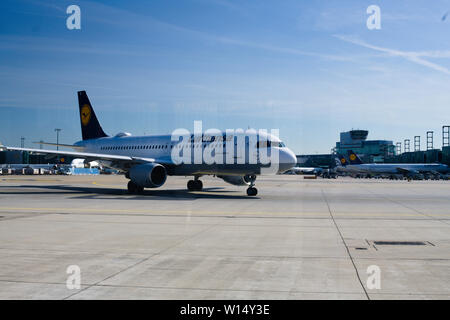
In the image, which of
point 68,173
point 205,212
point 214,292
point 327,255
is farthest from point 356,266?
point 68,173

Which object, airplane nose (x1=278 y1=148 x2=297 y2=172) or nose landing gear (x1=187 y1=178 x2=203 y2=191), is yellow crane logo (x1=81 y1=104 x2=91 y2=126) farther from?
airplane nose (x1=278 y1=148 x2=297 y2=172)

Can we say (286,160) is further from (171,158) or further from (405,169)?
(405,169)

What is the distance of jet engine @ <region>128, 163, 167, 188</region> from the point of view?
25.9m

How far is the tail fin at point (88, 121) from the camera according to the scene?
1510 inches

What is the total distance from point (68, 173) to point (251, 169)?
6742cm

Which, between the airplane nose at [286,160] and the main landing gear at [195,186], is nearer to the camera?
the airplane nose at [286,160]

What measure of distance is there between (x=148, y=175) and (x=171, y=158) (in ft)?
10.7

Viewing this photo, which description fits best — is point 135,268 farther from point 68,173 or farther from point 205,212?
point 68,173

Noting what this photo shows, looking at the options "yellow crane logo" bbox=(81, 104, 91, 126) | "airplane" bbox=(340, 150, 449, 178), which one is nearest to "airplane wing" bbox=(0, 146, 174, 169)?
"yellow crane logo" bbox=(81, 104, 91, 126)

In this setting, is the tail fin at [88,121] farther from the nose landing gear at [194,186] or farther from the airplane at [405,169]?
the airplane at [405,169]

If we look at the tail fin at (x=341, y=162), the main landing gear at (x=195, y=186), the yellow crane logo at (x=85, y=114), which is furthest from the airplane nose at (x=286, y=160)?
the tail fin at (x=341, y=162)

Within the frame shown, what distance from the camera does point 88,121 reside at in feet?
127

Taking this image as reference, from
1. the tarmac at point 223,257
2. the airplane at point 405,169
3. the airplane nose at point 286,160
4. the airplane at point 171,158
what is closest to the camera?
the tarmac at point 223,257
